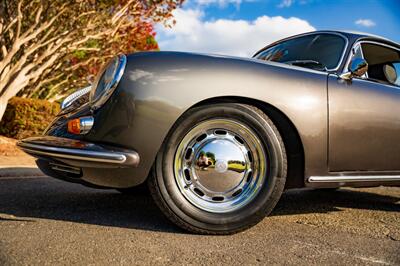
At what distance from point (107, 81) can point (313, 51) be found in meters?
1.70

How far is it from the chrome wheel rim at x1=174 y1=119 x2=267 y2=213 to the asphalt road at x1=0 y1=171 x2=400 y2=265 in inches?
8.8

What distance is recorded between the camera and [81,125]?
2.22 meters

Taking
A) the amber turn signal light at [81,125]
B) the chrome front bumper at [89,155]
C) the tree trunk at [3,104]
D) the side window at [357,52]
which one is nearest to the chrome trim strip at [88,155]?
the chrome front bumper at [89,155]

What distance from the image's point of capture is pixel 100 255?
182 centimetres

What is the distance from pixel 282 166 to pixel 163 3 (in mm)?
9505

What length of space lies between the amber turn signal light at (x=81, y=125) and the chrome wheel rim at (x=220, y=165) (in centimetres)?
53

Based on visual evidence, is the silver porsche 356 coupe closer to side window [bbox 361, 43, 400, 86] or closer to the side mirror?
Answer: the side mirror

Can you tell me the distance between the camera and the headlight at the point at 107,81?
87.1 inches

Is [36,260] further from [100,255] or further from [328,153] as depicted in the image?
[328,153]

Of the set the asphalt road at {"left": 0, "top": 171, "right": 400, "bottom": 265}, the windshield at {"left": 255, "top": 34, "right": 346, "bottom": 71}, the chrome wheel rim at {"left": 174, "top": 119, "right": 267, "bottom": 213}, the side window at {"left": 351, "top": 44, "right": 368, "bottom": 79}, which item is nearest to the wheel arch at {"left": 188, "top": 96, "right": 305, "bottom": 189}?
the chrome wheel rim at {"left": 174, "top": 119, "right": 267, "bottom": 213}

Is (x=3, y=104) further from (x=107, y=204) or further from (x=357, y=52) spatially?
(x=357, y=52)

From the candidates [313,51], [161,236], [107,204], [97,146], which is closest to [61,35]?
[107,204]

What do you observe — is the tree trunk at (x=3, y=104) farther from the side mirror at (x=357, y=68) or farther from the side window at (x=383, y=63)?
the side mirror at (x=357, y=68)

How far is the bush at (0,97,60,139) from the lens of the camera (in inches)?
345
